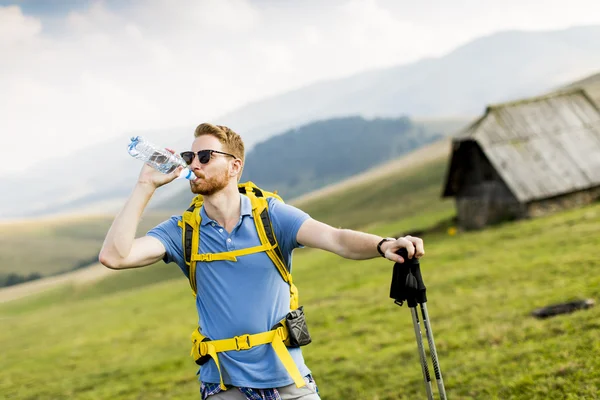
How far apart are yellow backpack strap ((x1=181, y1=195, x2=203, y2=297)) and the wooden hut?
32994 millimetres

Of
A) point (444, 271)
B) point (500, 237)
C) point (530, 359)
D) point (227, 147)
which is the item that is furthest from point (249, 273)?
point (500, 237)

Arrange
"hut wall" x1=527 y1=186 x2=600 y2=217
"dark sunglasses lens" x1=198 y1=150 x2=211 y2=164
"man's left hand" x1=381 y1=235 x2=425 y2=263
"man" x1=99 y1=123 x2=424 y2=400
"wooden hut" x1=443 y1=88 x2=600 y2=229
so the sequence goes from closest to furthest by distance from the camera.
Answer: "man's left hand" x1=381 y1=235 x2=425 y2=263 → "man" x1=99 y1=123 x2=424 y2=400 → "dark sunglasses lens" x1=198 y1=150 x2=211 y2=164 → "hut wall" x1=527 y1=186 x2=600 y2=217 → "wooden hut" x1=443 y1=88 x2=600 y2=229

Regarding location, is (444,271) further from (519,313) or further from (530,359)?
(530,359)

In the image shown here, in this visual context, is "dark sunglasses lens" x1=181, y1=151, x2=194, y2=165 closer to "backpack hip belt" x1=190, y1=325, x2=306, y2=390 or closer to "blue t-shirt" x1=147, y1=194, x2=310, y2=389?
"blue t-shirt" x1=147, y1=194, x2=310, y2=389

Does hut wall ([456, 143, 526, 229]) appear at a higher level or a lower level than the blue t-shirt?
higher

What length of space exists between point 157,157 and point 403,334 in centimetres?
1233

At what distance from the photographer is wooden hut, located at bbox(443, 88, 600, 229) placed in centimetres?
3628

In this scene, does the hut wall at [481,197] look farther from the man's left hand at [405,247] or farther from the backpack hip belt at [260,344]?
the man's left hand at [405,247]

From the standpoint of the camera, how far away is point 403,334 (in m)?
15.9

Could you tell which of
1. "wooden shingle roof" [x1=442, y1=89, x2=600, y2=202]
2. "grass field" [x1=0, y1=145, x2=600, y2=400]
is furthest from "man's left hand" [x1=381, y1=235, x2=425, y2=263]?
"wooden shingle roof" [x1=442, y1=89, x2=600, y2=202]

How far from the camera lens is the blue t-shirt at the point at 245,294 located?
15.9ft

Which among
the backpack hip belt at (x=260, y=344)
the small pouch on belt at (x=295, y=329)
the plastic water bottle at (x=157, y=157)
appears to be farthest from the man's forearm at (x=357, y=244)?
the plastic water bottle at (x=157, y=157)

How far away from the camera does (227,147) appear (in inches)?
204

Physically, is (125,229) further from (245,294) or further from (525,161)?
(525,161)
